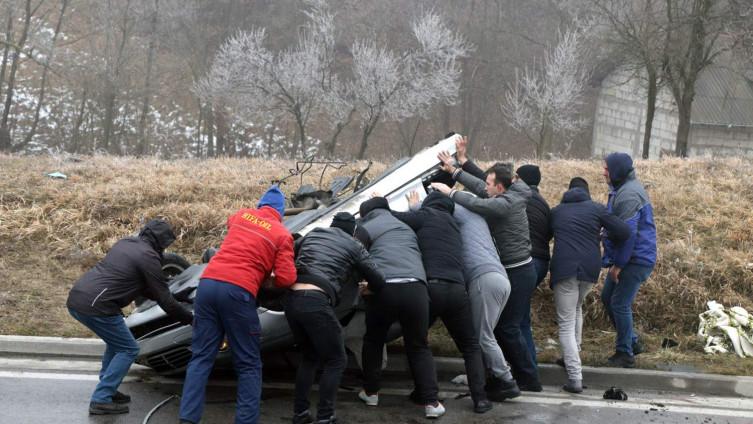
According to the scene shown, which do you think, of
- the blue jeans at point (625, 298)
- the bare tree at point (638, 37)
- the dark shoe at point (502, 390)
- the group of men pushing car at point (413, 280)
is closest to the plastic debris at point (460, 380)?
the group of men pushing car at point (413, 280)

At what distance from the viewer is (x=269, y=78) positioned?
3450cm

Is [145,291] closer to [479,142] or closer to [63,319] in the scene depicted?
[63,319]

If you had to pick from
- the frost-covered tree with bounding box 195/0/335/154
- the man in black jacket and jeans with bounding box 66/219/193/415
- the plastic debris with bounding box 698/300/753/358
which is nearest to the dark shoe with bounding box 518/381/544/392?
the plastic debris with bounding box 698/300/753/358

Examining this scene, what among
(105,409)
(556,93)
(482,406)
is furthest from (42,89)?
(482,406)

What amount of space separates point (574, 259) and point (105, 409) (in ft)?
13.0

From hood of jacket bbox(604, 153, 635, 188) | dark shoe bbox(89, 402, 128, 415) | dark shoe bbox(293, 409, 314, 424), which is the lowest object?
dark shoe bbox(89, 402, 128, 415)

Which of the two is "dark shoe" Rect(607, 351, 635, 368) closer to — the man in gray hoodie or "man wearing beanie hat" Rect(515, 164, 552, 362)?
"man wearing beanie hat" Rect(515, 164, 552, 362)

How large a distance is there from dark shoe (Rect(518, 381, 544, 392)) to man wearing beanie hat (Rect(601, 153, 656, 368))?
0.98 meters

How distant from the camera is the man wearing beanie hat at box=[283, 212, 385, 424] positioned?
19.1 feet

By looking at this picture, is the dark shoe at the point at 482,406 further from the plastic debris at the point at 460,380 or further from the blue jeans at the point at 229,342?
the blue jeans at the point at 229,342

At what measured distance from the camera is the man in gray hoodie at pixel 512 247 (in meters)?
6.91

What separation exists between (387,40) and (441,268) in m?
40.3

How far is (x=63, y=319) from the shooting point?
820 cm

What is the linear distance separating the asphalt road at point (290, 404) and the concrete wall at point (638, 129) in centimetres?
2795
